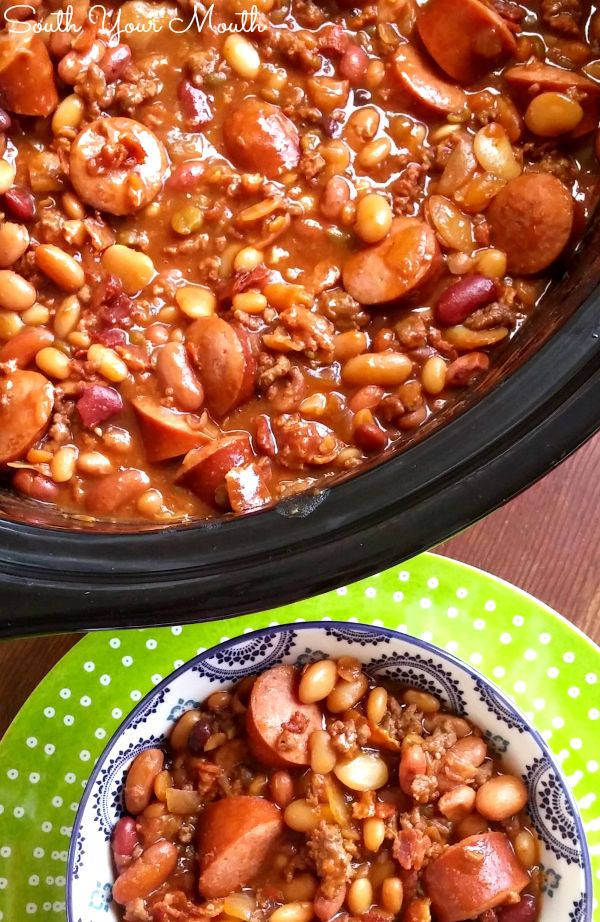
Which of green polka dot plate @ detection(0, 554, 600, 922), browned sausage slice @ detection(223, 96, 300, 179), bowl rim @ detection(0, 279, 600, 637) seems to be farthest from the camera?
green polka dot plate @ detection(0, 554, 600, 922)

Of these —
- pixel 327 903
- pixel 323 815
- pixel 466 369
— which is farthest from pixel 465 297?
pixel 327 903

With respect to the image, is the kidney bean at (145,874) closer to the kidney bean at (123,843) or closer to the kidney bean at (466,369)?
the kidney bean at (123,843)

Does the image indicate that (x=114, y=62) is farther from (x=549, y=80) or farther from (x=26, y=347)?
(x=549, y=80)

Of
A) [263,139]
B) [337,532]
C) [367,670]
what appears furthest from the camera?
[367,670]

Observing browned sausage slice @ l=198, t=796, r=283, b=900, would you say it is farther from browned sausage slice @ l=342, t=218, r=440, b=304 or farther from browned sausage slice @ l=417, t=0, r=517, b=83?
browned sausage slice @ l=417, t=0, r=517, b=83

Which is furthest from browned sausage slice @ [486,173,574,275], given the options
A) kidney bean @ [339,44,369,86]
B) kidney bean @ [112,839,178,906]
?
kidney bean @ [112,839,178,906]

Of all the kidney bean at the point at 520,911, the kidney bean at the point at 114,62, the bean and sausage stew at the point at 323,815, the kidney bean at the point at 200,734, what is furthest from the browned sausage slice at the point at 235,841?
the kidney bean at the point at 114,62

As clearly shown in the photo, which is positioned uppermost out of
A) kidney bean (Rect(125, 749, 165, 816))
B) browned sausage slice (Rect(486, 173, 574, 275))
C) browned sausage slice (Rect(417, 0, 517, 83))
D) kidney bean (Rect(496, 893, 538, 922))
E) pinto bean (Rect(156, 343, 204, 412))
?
browned sausage slice (Rect(417, 0, 517, 83))
